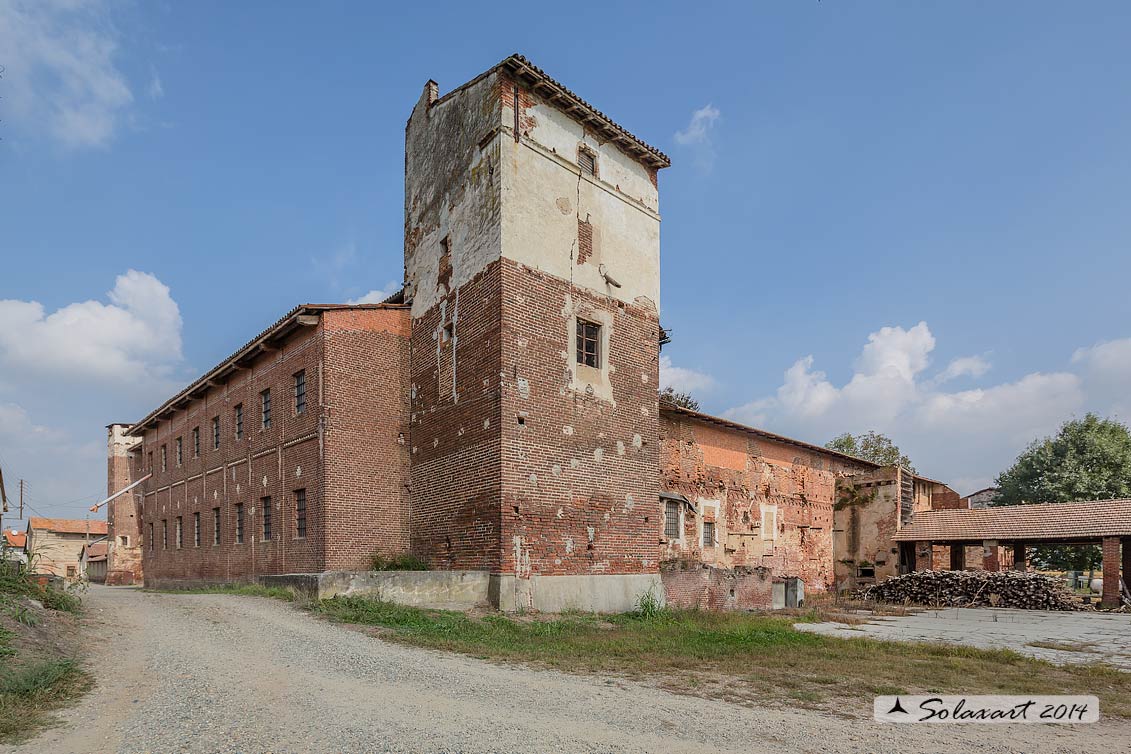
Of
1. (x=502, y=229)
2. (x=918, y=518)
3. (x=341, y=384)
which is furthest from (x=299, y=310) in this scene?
(x=918, y=518)

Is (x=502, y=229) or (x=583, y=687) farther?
(x=502, y=229)

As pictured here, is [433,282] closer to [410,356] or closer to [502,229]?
[410,356]

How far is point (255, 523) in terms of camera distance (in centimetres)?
2067

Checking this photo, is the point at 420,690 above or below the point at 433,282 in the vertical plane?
below

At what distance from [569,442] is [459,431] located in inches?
93.4

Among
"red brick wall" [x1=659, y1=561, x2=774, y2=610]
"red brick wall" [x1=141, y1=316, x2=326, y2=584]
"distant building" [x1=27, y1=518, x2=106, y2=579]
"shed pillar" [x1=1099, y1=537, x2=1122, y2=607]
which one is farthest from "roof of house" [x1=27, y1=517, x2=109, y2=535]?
"shed pillar" [x1=1099, y1=537, x2=1122, y2=607]

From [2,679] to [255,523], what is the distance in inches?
555

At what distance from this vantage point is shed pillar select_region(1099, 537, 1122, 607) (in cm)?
2272

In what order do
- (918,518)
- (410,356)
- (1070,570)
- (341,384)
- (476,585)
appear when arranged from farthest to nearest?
(1070,570)
(918,518)
(410,356)
(341,384)
(476,585)

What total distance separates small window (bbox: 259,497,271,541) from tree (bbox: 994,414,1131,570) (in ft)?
112

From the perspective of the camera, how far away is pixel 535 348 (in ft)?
53.2

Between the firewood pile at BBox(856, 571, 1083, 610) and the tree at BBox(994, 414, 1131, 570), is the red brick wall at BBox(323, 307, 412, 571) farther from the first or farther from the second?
the tree at BBox(994, 414, 1131, 570)

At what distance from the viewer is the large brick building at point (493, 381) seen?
15.8 meters

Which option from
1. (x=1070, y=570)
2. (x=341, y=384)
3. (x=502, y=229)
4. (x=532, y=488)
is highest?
(x=502, y=229)
